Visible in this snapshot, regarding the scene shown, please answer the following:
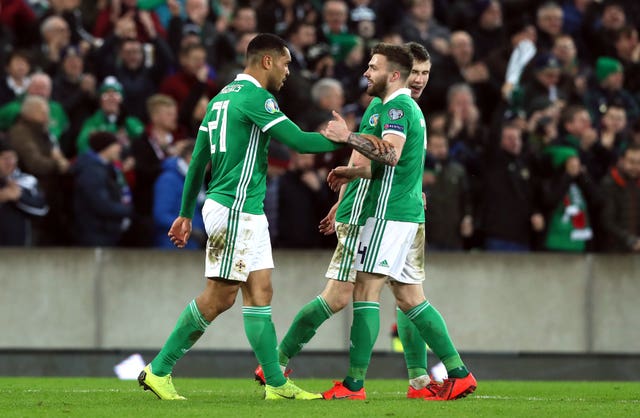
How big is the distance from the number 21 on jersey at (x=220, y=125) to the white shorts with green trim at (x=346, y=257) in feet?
3.54

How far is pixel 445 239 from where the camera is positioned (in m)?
16.3

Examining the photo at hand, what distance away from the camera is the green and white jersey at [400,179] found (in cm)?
990

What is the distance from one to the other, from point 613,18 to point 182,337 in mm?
13069

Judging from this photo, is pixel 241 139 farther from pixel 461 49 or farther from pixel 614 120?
pixel 461 49

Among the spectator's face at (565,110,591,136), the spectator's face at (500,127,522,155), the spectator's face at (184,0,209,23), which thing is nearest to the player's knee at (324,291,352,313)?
the spectator's face at (500,127,522,155)

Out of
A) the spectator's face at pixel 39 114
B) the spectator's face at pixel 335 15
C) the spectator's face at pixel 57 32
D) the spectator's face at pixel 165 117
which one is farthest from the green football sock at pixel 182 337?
the spectator's face at pixel 335 15

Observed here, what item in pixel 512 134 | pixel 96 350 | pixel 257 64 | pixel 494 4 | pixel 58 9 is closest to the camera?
pixel 257 64

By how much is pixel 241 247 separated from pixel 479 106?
10.4 m

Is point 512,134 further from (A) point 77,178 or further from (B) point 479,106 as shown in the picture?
(A) point 77,178

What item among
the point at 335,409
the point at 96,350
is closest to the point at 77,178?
the point at 96,350

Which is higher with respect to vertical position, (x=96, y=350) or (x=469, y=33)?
(x=469, y=33)

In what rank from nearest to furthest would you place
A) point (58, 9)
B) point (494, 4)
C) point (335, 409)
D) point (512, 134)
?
point (335, 409) < point (512, 134) < point (58, 9) < point (494, 4)

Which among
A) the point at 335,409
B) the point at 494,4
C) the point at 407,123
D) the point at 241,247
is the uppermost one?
the point at 494,4

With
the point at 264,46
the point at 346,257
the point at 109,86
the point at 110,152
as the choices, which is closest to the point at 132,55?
the point at 109,86
